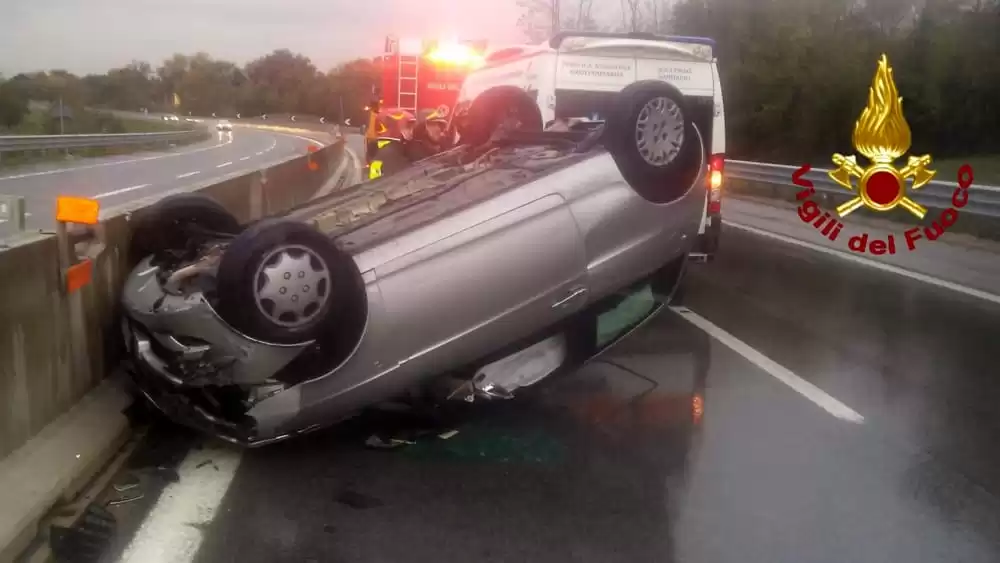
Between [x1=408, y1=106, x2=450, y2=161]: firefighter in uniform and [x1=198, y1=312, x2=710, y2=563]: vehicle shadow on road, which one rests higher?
[x1=408, y1=106, x2=450, y2=161]: firefighter in uniform

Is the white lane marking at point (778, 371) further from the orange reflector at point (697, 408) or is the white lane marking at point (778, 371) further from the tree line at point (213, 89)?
the tree line at point (213, 89)

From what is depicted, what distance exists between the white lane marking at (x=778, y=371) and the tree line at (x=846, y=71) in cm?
1779

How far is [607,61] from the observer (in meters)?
9.53

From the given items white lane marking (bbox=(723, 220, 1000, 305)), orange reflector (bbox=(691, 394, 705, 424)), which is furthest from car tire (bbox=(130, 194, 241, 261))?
white lane marking (bbox=(723, 220, 1000, 305))

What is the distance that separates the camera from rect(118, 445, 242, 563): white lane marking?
12.9 ft

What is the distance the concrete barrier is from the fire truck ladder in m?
15.9

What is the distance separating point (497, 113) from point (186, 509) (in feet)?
12.8

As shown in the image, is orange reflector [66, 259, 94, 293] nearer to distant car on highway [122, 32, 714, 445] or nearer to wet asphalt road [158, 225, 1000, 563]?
distant car on highway [122, 32, 714, 445]

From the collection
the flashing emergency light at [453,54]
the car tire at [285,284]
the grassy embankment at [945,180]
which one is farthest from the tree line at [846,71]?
the car tire at [285,284]

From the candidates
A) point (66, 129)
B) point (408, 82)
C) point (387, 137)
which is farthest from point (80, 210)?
point (66, 129)

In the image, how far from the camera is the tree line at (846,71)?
2386 cm

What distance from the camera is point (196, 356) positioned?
4590 mm

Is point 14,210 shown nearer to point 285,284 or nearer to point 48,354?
point 48,354

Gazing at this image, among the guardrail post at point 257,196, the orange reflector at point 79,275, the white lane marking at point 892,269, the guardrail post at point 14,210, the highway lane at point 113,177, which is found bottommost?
the highway lane at point 113,177
